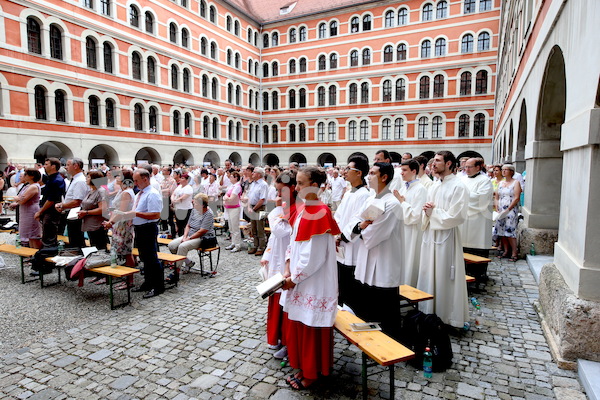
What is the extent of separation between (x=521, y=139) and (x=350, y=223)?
8484 mm

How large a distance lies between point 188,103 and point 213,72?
4502mm

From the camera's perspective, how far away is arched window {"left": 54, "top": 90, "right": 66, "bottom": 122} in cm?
2170

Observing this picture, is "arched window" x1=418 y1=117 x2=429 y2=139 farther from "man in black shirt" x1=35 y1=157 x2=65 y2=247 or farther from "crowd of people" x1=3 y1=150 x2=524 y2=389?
"man in black shirt" x1=35 y1=157 x2=65 y2=247

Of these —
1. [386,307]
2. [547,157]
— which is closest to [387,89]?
[547,157]

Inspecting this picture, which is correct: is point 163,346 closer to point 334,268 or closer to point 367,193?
point 334,268

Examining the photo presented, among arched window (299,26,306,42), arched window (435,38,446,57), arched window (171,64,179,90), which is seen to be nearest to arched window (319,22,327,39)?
arched window (299,26,306,42)

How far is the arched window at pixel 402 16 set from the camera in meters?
32.7

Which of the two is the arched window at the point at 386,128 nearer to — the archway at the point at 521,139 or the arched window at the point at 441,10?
the arched window at the point at 441,10

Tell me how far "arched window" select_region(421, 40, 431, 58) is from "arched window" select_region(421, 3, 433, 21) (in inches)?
74.9

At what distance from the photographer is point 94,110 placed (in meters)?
23.8

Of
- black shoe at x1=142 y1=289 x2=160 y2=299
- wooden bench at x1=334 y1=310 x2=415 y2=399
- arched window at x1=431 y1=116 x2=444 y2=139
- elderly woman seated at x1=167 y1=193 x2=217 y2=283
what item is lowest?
black shoe at x1=142 y1=289 x2=160 y2=299

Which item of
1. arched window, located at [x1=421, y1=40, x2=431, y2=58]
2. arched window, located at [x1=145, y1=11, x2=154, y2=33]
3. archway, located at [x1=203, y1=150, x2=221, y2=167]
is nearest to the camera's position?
arched window, located at [x1=145, y1=11, x2=154, y2=33]

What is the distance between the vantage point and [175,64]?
29.0 metres

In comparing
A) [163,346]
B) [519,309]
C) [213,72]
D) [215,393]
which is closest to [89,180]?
[163,346]
